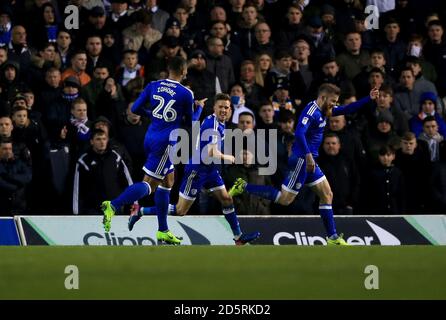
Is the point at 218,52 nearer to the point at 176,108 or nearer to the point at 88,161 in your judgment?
the point at 88,161

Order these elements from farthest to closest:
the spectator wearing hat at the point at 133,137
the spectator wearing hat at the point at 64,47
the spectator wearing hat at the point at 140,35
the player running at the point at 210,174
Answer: the spectator wearing hat at the point at 140,35 < the spectator wearing hat at the point at 64,47 < the spectator wearing hat at the point at 133,137 < the player running at the point at 210,174

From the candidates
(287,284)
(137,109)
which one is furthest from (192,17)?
(287,284)

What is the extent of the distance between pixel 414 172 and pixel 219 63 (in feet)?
11.4

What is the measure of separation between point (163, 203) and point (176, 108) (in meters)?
1.25

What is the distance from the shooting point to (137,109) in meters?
17.1

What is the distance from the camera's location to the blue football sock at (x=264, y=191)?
18375 mm

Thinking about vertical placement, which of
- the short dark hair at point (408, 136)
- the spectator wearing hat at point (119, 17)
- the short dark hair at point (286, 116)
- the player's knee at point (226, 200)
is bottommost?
the player's knee at point (226, 200)

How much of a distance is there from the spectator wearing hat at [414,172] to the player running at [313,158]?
2790 mm

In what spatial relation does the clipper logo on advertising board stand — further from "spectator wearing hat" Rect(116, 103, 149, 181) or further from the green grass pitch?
the green grass pitch

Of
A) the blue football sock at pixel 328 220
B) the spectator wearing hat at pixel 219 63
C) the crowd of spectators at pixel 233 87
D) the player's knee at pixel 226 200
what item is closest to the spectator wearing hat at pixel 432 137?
the crowd of spectators at pixel 233 87

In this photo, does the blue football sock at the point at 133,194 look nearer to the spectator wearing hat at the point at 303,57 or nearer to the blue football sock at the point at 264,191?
the blue football sock at the point at 264,191

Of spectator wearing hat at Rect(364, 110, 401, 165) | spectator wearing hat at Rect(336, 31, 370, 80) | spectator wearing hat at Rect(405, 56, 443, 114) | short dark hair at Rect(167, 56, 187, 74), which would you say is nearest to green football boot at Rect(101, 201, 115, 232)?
short dark hair at Rect(167, 56, 187, 74)

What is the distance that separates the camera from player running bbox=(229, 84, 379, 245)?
17766 mm

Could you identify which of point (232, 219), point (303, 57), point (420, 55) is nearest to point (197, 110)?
point (232, 219)
